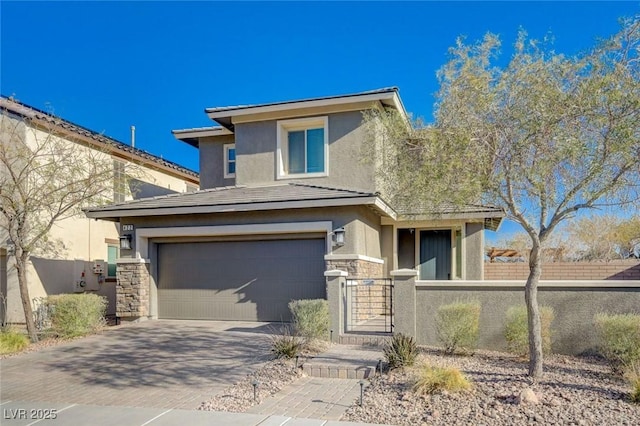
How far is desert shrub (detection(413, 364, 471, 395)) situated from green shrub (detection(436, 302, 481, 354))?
257 centimetres

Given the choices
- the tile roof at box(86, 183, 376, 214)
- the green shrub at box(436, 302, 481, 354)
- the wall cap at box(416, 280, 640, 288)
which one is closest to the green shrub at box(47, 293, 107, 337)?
the tile roof at box(86, 183, 376, 214)

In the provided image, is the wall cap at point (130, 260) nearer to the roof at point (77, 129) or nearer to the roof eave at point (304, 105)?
the roof at point (77, 129)

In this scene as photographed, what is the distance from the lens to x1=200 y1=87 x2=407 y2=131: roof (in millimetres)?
14645

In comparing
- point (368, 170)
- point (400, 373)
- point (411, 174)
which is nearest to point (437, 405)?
point (400, 373)

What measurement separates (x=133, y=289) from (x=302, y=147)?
6727mm

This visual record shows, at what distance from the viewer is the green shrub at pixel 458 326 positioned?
9531mm

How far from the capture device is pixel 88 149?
15258 mm

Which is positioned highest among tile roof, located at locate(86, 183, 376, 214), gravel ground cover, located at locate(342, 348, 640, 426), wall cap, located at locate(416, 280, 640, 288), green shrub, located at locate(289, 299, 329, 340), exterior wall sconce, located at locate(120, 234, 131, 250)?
tile roof, located at locate(86, 183, 376, 214)

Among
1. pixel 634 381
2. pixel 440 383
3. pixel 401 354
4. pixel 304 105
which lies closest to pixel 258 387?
pixel 401 354

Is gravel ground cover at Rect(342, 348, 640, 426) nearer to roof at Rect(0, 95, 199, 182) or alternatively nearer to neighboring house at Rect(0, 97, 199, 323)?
neighboring house at Rect(0, 97, 199, 323)

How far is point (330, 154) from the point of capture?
51.2ft

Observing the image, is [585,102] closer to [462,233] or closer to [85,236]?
[462,233]

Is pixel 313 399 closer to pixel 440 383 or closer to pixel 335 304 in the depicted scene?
pixel 440 383

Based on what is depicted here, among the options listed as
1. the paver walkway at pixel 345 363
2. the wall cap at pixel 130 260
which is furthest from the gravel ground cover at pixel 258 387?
→ the wall cap at pixel 130 260
